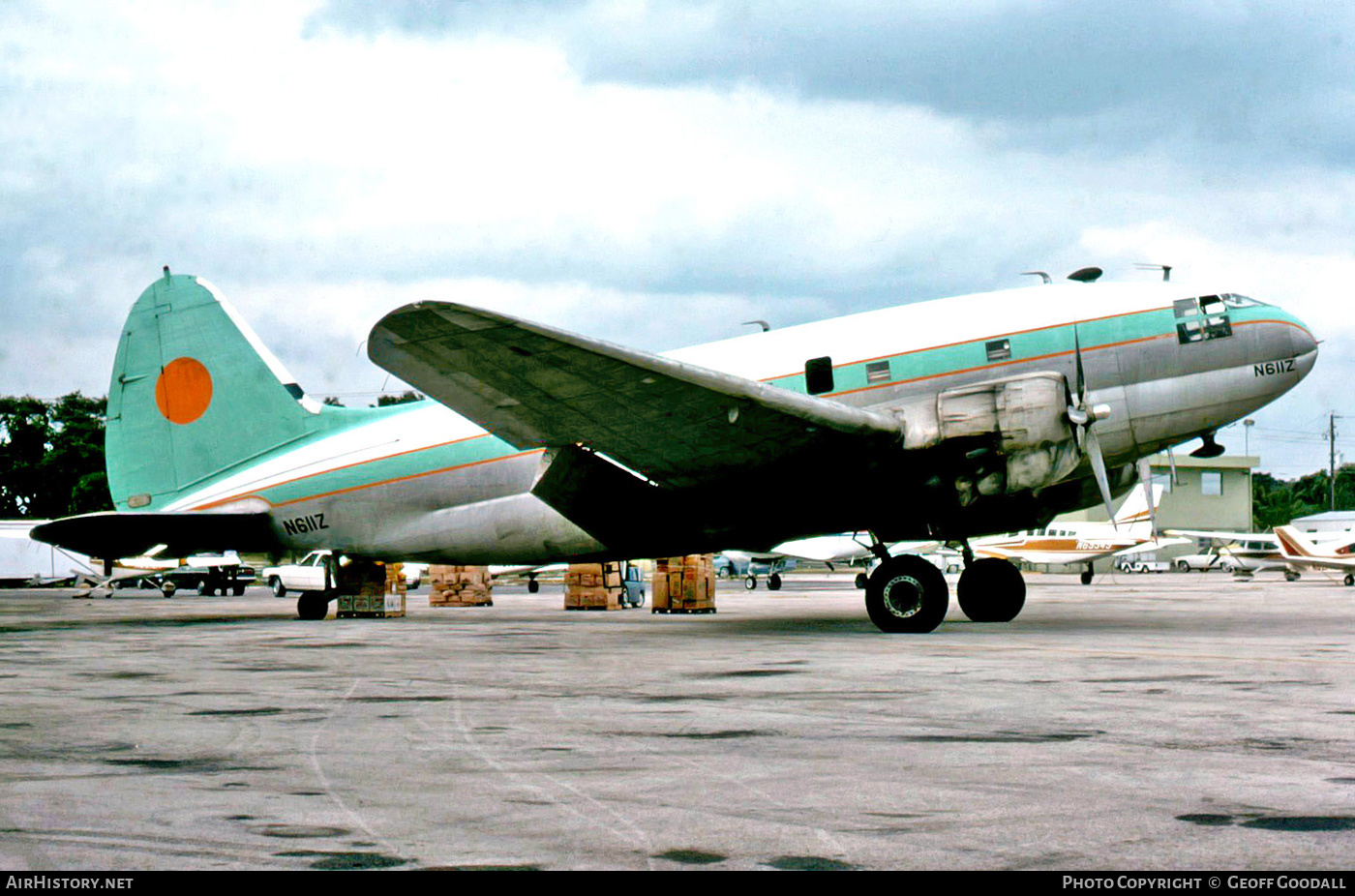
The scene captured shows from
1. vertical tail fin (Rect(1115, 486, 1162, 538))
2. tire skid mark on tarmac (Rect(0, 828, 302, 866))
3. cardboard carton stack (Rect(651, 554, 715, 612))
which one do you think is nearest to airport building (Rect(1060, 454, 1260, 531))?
vertical tail fin (Rect(1115, 486, 1162, 538))

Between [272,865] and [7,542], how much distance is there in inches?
2586

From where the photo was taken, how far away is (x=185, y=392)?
76.6 feet

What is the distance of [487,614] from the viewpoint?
26547 mm

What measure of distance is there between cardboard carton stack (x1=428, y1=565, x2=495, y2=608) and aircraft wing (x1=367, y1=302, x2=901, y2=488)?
18.8 meters

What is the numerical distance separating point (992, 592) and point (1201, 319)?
5.40 m

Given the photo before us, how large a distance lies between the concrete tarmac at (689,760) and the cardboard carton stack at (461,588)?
70.2 ft

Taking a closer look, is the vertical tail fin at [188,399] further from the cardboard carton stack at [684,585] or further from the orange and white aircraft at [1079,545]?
the orange and white aircraft at [1079,545]

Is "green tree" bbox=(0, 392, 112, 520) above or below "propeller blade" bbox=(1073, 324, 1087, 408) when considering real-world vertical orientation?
above

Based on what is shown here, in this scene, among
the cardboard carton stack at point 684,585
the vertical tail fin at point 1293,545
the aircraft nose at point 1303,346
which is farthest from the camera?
the vertical tail fin at point 1293,545

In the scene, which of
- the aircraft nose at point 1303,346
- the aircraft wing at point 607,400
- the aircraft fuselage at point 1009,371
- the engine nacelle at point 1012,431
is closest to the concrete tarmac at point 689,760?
the engine nacelle at point 1012,431

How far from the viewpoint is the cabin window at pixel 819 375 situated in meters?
17.8

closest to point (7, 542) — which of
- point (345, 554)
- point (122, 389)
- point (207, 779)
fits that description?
point (122, 389)

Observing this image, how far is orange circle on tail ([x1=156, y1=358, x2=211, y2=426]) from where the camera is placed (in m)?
23.3

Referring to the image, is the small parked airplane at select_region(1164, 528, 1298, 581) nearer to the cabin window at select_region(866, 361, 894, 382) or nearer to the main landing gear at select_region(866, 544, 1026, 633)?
the cabin window at select_region(866, 361, 894, 382)
